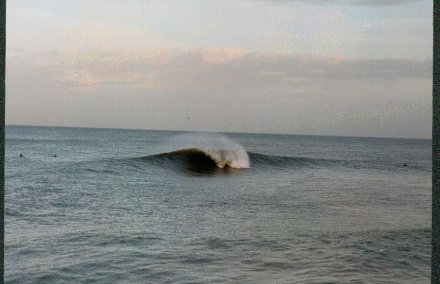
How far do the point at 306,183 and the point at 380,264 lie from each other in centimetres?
721

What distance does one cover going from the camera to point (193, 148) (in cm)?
1312

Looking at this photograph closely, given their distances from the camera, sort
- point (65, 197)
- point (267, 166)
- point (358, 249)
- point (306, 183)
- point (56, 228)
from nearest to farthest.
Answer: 1. point (358, 249)
2. point (56, 228)
3. point (65, 197)
4. point (306, 183)
5. point (267, 166)

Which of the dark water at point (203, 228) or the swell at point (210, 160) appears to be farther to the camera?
the swell at point (210, 160)

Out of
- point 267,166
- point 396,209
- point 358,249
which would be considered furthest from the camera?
point 267,166

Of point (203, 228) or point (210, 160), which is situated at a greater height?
point (210, 160)

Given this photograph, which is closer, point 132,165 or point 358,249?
point 358,249

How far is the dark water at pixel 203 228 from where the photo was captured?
3652 mm

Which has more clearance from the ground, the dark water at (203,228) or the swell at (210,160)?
the swell at (210,160)

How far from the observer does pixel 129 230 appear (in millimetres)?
5492

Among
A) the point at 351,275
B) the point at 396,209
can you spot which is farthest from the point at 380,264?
the point at 396,209

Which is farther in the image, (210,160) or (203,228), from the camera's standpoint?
(210,160)

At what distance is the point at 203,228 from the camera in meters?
6.10

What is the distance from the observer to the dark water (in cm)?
365

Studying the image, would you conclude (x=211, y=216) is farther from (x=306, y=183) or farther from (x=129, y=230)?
(x=306, y=183)
